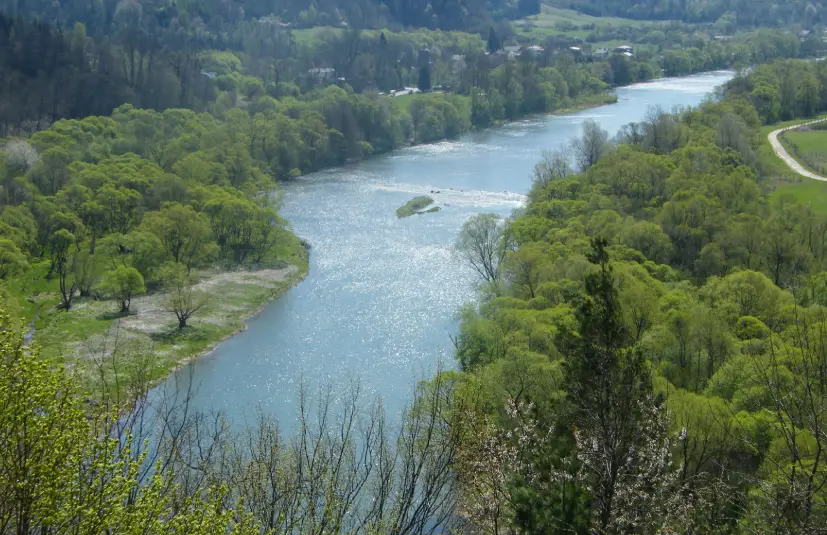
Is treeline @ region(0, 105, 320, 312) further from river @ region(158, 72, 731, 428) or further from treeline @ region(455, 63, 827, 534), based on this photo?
treeline @ region(455, 63, 827, 534)

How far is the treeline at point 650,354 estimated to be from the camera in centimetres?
1202

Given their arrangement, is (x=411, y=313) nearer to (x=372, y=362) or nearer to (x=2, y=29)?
(x=372, y=362)

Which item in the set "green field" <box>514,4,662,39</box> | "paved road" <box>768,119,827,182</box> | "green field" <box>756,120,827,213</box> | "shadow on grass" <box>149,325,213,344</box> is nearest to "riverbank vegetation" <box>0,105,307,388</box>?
"shadow on grass" <box>149,325,213,344</box>

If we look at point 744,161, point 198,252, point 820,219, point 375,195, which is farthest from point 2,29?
point 820,219

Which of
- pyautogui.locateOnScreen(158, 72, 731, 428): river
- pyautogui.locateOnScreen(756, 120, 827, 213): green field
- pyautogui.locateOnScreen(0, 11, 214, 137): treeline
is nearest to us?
pyautogui.locateOnScreen(158, 72, 731, 428): river

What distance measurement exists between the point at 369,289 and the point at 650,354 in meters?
17.6

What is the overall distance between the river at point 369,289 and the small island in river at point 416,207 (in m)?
0.67

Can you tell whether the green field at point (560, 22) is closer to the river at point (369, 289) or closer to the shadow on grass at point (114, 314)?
the river at point (369, 289)

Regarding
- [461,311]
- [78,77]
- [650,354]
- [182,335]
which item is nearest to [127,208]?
[182,335]

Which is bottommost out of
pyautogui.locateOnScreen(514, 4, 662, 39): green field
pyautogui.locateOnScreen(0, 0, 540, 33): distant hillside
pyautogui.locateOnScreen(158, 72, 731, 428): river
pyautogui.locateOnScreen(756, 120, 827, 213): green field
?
pyautogui.locateOnScreen(158, 72, 731, 428): river

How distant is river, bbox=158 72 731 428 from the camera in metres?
27.3

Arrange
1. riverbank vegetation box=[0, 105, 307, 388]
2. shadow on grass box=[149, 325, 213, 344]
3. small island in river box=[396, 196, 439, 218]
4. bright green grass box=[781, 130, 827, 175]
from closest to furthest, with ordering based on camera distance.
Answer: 1. shadow on grass box=[149, 325, 213, 344]
2. riverbank vegetation box=[0, 105, 307, 388]
3. bright green grass box=[781, 130, 827, 175]
4. small island in river box=[396, 196, 439, 218]

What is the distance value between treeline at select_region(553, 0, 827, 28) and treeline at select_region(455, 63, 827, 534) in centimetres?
11595

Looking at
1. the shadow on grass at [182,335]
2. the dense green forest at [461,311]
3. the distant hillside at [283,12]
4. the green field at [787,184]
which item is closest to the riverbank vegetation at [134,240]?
the shadow on grass at [182,335]
